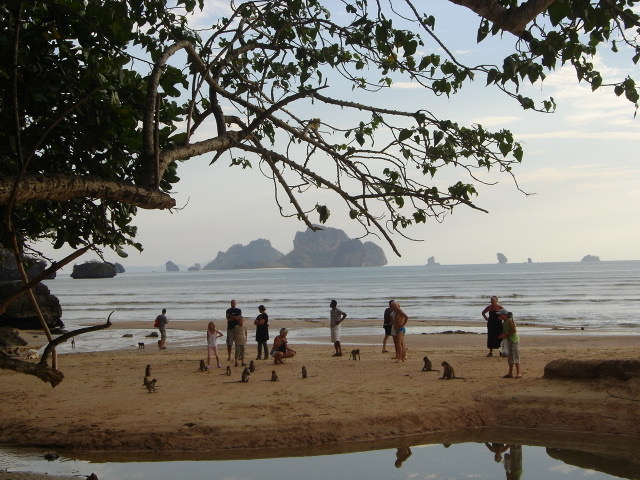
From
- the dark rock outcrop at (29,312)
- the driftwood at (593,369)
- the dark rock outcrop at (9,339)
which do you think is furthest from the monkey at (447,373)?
the dark rock outcrop at (29,312)

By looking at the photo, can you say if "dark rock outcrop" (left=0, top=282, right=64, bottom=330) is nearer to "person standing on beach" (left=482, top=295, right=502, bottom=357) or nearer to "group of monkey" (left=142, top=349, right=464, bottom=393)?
"group of monkey" (left=142, top=349, right=464, bottom=393)

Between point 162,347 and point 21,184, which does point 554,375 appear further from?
point 162,347

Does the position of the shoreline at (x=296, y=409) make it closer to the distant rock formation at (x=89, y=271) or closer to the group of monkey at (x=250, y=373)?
the group of monkey at (x=250, y=373)

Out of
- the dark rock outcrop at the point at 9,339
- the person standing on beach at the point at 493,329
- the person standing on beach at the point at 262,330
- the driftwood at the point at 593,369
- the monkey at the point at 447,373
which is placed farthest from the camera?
the dark rock outcrop at the point at 9,339

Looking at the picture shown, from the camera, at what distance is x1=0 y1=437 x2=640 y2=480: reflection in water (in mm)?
8914

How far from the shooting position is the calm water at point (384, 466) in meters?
8.91

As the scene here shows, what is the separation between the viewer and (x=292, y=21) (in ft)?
20.9

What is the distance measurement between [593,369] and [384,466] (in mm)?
4991

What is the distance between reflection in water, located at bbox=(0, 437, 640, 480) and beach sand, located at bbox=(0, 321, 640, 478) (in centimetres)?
40

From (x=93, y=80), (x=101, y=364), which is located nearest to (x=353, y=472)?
(x=93, y=80)

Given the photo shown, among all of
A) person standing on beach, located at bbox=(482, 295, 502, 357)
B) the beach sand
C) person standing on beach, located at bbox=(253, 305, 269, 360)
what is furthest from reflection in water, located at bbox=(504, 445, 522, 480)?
person standing on beach, located at bbox=(253, 305, 269, 360)

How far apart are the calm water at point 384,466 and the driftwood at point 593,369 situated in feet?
8.56

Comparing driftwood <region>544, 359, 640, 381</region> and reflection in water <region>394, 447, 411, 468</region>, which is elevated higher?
driftwood <region>544, 359, 640, 381</region>

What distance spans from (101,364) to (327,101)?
14764 mm
